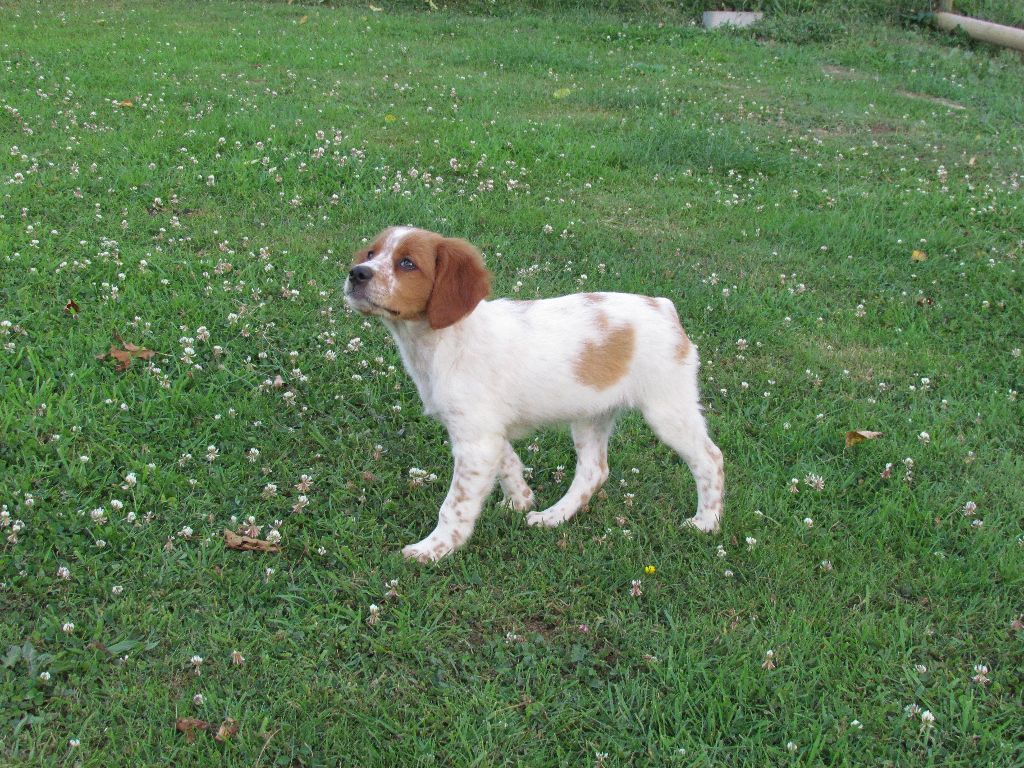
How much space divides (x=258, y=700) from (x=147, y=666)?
45cm

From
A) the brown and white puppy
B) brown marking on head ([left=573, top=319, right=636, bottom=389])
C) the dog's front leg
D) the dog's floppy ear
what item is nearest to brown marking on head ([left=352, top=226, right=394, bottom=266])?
the brown and white puppy

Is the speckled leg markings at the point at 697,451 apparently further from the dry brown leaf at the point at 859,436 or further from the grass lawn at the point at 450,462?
the dry brown leaf at the point at 859,436

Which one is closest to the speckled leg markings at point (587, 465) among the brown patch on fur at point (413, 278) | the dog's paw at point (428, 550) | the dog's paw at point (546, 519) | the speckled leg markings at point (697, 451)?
the dog's paw at point (546, 519)

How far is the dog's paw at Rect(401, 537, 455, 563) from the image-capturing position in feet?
13.5

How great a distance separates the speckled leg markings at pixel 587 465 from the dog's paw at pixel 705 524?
1.60ft

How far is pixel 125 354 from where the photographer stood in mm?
5246

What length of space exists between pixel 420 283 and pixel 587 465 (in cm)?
133

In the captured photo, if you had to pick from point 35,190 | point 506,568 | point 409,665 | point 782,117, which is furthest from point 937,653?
point 782,117

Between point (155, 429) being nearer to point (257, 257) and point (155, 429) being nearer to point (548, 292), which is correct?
point (257, 257)

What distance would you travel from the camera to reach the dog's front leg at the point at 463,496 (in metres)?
4.08

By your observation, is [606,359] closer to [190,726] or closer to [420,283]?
[420,283]

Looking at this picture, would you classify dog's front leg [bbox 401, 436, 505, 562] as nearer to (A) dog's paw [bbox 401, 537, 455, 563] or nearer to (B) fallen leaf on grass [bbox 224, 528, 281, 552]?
(A) dog's paw [bbox 401, 537, 455, 563]

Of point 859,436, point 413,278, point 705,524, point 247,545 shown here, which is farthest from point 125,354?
point 859,436

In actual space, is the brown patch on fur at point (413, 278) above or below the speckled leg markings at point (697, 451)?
above
